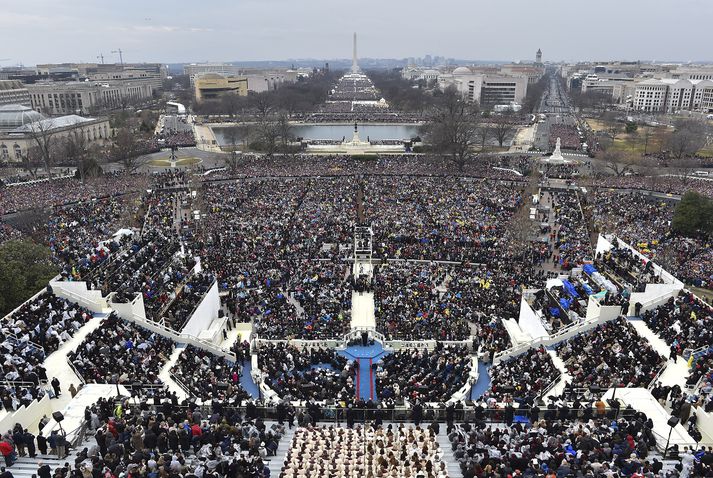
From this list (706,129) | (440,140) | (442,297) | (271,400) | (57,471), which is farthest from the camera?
(706,129)

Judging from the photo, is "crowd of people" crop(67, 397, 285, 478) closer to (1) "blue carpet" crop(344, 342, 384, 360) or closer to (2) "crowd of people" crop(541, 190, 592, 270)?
(1) "blue carpet" crop(344, 342, 384, 360)

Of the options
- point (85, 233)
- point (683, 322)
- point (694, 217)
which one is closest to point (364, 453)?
point (683, 322)

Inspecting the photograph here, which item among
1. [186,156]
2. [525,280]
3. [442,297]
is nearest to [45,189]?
[186,156]

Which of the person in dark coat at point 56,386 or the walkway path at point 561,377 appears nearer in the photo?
the person in dark coat at point 56,386

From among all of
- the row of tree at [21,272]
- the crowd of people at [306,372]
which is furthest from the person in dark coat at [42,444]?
the row of tree at [21,272]

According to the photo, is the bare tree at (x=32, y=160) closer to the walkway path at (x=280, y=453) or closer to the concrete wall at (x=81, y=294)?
the concrete wall at (x=81, y=294)

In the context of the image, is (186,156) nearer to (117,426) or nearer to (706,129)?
(117,426)
